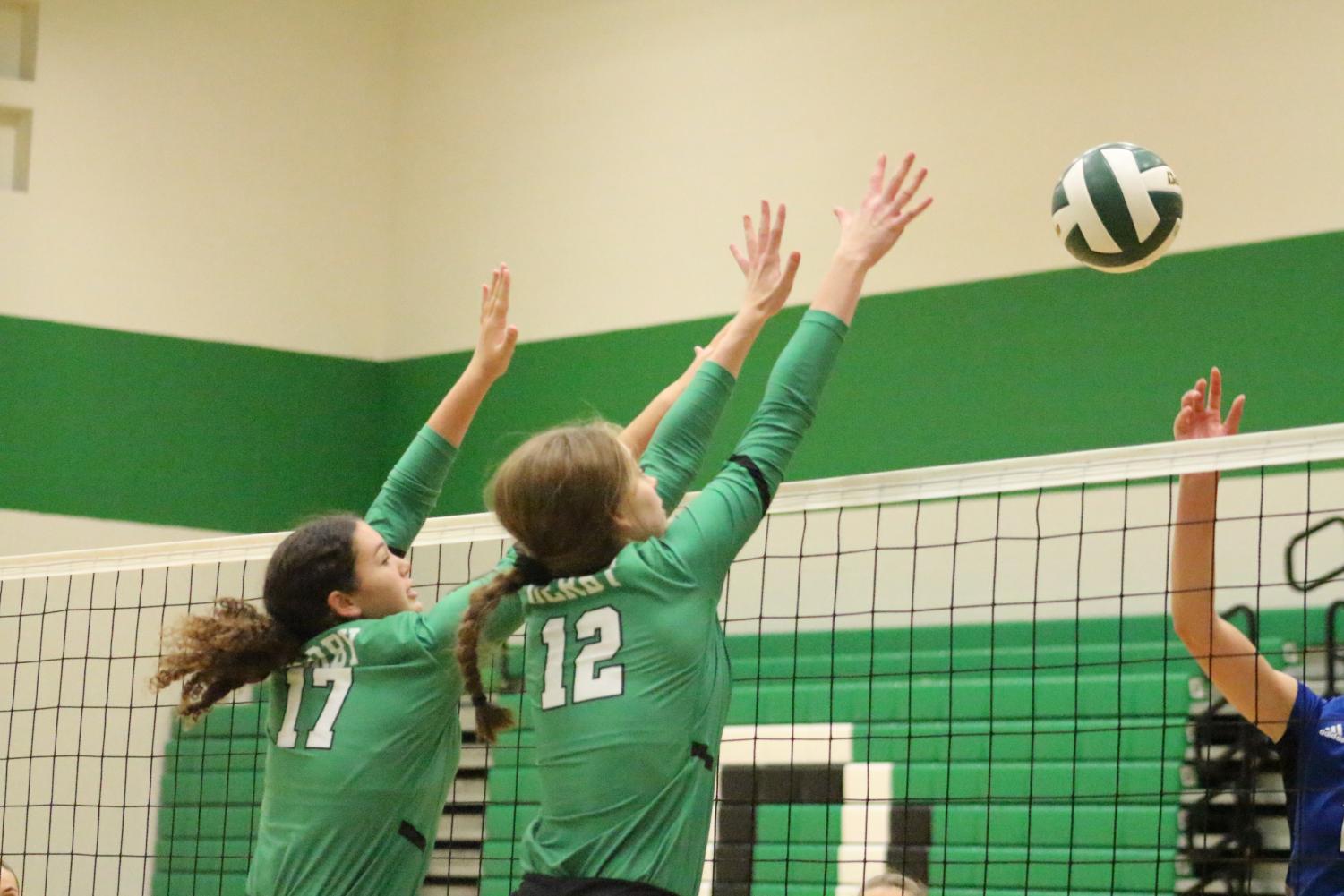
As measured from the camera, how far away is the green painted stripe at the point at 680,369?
288 inches

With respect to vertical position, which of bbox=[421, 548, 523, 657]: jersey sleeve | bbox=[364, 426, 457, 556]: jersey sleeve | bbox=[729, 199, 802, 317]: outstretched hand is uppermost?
bbox=[729, 199, 802, 317]: outstretched hand

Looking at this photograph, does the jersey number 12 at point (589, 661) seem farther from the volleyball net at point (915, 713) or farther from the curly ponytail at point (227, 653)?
the volleyball net at point (915, 713)

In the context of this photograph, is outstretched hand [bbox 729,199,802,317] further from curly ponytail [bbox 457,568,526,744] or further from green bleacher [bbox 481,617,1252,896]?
green bleacher [bbox 481,617,1252,896]

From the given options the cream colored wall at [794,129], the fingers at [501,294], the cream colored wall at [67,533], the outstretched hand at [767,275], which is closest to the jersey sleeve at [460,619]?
the outstretched hand at [767,275]

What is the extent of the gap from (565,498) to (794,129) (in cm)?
607

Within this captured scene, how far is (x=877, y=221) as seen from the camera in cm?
346

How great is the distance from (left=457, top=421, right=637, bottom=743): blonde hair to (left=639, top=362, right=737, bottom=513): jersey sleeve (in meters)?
0.11

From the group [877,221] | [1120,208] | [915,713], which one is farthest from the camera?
[915,713]

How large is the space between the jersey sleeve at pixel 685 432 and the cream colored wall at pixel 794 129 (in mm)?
4684

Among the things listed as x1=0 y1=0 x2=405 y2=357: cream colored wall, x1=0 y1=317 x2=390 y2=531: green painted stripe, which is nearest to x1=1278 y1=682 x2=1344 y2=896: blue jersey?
x1=0 y1=317 x2=390 y2=531: green painted stripe

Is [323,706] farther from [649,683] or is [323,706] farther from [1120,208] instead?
[1120,208]

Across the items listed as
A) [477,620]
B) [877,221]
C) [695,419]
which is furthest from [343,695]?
[877,221]

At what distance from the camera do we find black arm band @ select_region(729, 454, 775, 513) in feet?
10.3

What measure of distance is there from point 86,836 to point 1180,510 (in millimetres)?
6935
